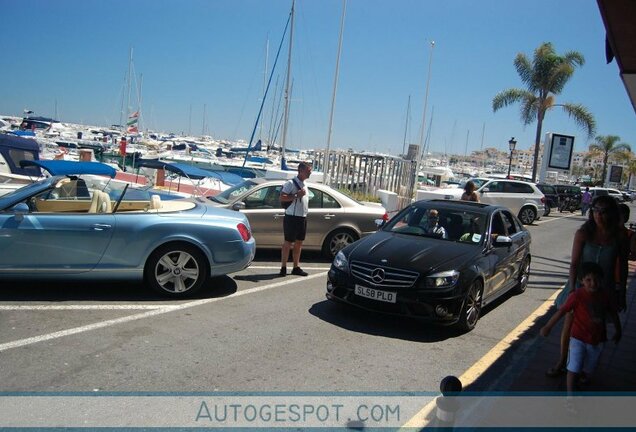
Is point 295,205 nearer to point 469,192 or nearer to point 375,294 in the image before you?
point 375,294

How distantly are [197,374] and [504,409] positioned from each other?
2.46 m

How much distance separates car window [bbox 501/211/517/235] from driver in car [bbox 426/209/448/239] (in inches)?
44.0

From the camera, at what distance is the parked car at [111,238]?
619 cm

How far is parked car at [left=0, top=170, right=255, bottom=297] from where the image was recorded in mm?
6191

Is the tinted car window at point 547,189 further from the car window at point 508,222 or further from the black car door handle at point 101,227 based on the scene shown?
the black car door handle at point 101,227

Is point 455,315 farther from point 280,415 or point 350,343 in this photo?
point 280,415

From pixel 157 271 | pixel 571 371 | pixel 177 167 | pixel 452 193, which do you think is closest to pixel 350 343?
pixel 571 371

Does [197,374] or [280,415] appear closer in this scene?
[280,415]

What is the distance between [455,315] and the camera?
229 inches

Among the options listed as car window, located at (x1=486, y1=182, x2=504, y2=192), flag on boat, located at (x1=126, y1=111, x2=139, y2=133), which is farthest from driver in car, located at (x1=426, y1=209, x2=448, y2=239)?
flag on boat, located at (x1=126, y1=111, x2=139, y2=133)

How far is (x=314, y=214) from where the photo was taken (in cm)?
974

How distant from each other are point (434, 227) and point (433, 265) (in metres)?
1.26

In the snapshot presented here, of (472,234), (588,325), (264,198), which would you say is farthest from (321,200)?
(588,325)

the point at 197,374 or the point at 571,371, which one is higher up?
the point at 571,371
